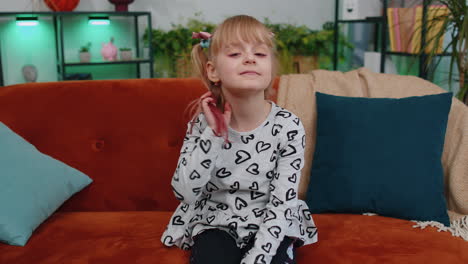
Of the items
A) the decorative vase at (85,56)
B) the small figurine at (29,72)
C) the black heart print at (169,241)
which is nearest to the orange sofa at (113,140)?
the black heart print at (169,241)

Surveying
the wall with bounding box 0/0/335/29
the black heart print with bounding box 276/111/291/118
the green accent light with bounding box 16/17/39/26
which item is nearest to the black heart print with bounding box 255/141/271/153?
the black heart print with bounding box 276/111/291/118

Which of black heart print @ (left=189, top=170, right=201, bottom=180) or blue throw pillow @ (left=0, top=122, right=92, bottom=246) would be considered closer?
black heart print @ (left=189, top=170, right=201, bottom=180)

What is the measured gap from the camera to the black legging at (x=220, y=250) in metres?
1.26

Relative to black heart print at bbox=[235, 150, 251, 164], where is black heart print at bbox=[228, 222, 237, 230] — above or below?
below

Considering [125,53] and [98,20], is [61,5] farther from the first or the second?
[125,53]

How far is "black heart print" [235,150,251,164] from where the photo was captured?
1348 millimetres

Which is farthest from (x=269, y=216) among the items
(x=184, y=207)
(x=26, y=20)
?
(x=26, y=20)

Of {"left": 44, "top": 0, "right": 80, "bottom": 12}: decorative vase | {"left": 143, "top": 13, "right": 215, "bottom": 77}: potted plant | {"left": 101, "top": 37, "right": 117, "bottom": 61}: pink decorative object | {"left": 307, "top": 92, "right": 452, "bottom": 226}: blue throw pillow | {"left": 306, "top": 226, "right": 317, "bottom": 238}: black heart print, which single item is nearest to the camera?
{"left": 306, "top": 226, "right": 317, "bottom": 238}: black heart print

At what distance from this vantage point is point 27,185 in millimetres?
1559

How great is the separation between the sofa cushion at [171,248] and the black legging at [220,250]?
75mm

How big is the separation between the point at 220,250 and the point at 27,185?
2.26ft

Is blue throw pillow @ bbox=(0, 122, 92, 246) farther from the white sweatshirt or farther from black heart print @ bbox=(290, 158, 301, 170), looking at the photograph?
black heart print @ bbox=(290, 158, 301, 170)

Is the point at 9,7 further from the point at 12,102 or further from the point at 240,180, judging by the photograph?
the point at 240,180

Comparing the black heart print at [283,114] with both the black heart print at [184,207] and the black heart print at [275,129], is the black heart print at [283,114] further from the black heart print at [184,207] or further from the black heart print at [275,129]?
the black heart print at [184,207]
